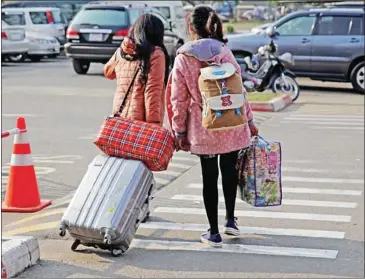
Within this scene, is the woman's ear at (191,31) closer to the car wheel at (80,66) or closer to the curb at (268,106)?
the curb at (268,106)

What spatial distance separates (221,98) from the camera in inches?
228

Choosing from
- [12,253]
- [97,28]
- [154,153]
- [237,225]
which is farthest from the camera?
[97,28]

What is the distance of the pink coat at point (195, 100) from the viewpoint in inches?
236

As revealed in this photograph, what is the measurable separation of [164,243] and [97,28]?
49.8 ft

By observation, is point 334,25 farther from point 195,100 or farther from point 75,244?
point 75,244

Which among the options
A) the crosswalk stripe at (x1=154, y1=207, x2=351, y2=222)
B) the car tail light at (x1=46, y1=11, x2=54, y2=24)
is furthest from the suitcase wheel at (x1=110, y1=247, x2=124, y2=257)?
the car tail light at (x1=46, y1=11, x2=54, y2=24)

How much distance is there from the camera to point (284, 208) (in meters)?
7.63

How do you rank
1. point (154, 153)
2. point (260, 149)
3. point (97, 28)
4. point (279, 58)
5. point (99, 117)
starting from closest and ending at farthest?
point (154, 153)
point (260, 149)
point (99, 117)
point (279, 58)
point (97, 28)

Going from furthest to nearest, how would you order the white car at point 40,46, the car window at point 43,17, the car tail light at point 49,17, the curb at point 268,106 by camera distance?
the car tail light at point 49,17
the car window at point 43,17
the white car at point 40,46
the curb at point 268,106

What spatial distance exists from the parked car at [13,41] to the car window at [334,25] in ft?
33.8

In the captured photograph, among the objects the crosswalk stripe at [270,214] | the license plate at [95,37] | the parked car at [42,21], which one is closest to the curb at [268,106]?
the license plate at [95,37]

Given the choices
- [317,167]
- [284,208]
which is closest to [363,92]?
[317,167]

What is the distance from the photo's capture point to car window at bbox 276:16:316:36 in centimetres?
1898

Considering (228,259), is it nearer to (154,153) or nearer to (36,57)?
(154,153)
